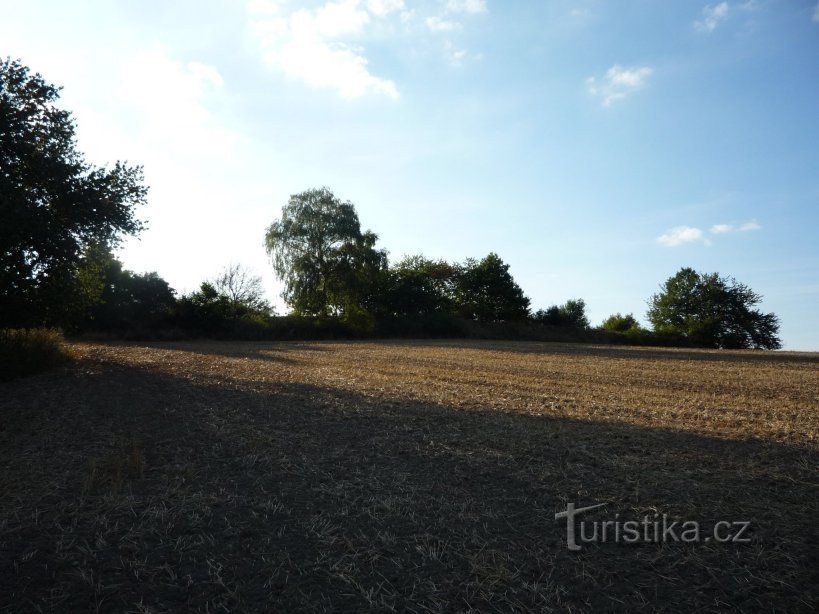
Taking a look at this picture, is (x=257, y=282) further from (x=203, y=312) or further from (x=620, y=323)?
(x=620, y=323)

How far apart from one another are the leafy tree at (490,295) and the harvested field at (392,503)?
184 ft

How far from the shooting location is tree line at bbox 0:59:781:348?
14.5 meters

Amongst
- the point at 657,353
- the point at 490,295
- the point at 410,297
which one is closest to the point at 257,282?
the point at 410,297

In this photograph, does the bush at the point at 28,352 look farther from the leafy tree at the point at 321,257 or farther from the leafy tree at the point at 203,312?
the leafy tree at the point at 321,257

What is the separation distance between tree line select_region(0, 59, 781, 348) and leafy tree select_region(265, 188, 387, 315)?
0.36ft

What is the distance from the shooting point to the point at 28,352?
47.7 feet

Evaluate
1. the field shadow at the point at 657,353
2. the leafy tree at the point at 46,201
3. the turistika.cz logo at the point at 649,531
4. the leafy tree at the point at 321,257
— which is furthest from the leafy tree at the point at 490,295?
the turistika.cz logo at the point at 649,531

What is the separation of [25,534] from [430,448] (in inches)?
167

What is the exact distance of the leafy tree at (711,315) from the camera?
63.4 meters

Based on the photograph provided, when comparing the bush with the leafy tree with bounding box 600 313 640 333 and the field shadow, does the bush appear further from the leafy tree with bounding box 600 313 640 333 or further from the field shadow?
the leafy tree with bounding box 600 313 640 333

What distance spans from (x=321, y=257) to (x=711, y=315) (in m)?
48.3

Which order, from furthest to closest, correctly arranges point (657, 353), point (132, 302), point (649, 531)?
point (132, 302) < point (657, 353) < point (649, 531)

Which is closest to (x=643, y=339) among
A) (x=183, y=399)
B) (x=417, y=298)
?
(x=417, y=298)

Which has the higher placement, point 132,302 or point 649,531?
point 132,302
